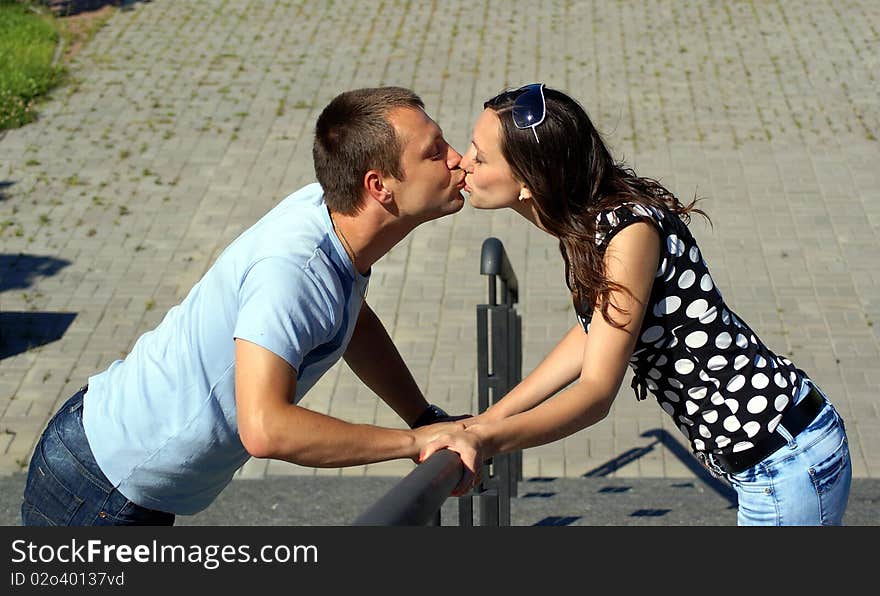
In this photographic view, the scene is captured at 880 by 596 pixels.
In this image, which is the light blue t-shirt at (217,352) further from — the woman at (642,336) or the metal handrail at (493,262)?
the metal handrail at (493,262)

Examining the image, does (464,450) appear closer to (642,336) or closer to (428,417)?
(642,336)

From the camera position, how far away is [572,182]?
2764 mm

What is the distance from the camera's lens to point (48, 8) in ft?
47.7

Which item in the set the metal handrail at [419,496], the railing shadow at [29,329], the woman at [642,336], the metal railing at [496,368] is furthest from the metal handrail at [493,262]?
the railing shadow at [29,329]

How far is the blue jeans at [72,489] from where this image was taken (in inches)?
117

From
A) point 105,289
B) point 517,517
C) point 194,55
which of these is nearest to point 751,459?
point 517,517

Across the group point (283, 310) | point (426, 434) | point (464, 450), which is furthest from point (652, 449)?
point (283, 310)

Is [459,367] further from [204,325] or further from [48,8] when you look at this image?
[48,8]

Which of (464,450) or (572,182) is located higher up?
(572,182)

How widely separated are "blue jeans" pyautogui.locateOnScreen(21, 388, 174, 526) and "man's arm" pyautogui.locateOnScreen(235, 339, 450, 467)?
662 mm

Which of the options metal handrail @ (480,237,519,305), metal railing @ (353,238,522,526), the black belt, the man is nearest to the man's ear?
the man

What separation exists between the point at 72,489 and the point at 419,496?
129 centimetres

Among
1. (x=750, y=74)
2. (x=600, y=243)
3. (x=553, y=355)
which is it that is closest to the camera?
(x=600, y=243)

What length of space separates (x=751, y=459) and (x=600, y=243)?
0.70 meters
